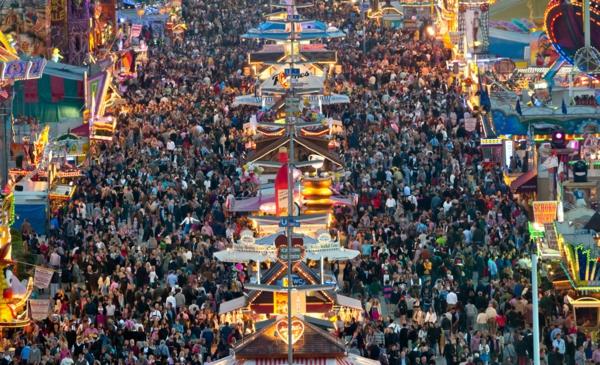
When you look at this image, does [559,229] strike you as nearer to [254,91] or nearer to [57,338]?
[57,338]

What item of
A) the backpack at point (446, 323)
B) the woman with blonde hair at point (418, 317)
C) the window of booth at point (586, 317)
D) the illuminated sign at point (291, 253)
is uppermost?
the illuminated sign at point (291, 253)

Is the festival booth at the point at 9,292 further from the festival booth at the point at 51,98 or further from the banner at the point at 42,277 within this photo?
the festival booth at the point at 51,98

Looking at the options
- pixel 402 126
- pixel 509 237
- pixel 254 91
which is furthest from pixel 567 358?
pixel 254 91

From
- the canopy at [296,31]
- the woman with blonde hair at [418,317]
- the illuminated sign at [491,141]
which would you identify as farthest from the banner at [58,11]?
the woman with blonde hair at [418,317]

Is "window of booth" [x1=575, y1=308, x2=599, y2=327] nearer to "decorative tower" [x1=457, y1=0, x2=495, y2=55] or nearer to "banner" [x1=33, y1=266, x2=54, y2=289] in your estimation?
"banner" [x1=33, y1=266, x2=54, y2=289]

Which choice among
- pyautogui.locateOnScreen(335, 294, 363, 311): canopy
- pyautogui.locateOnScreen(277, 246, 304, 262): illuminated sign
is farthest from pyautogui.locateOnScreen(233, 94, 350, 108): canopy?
pyautogui.locateOnScreen(277, 246, 304, 262): illuminated sign
